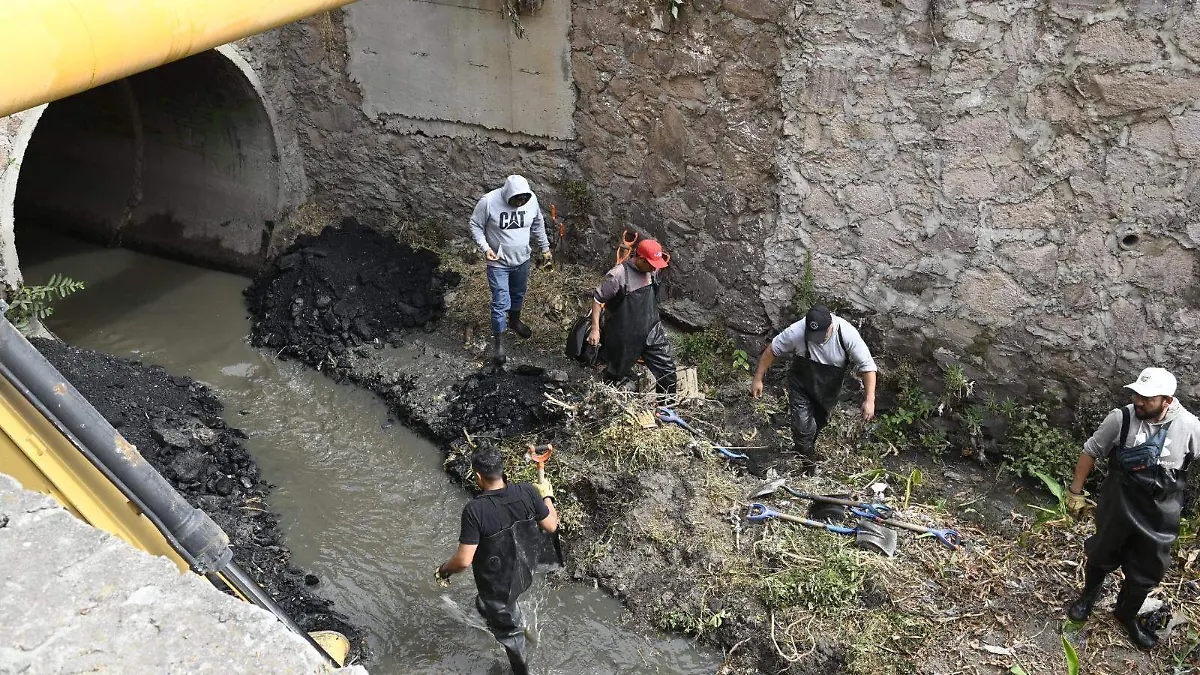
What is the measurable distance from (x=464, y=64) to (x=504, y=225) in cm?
189

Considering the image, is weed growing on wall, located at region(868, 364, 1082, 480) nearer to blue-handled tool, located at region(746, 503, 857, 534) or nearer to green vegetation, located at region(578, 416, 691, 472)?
blue-handled tool, located at region(746, 503, 857, 534)

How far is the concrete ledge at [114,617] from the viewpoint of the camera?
2607 mm

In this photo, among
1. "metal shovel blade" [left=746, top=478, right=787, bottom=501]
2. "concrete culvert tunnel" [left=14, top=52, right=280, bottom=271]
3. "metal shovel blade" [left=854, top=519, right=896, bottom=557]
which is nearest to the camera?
"metal shovel blade" [left=854, top=519, right=896, bottom=557]

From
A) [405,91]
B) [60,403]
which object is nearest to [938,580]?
[60,403]

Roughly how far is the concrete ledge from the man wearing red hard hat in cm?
449

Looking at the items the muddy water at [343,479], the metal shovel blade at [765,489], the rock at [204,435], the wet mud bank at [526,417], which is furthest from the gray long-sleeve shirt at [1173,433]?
the rock at [204,435]

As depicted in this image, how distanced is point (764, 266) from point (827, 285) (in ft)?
1.73

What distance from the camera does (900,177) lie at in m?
7.05

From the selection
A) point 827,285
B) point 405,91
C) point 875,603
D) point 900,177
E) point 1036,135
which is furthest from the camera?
point 405,91

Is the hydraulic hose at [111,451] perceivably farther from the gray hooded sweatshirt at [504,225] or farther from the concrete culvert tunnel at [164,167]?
the concrete culvert tunnel at [164,167]

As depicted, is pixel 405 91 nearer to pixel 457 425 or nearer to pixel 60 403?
pixel 457 425

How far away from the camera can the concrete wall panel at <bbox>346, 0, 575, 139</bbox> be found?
8.40 metres

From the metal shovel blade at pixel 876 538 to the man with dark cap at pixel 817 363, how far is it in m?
0.76

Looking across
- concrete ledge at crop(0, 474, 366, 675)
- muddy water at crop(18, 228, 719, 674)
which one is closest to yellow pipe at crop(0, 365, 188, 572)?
concrete ledge at crop(0, 474, 366, 675)
